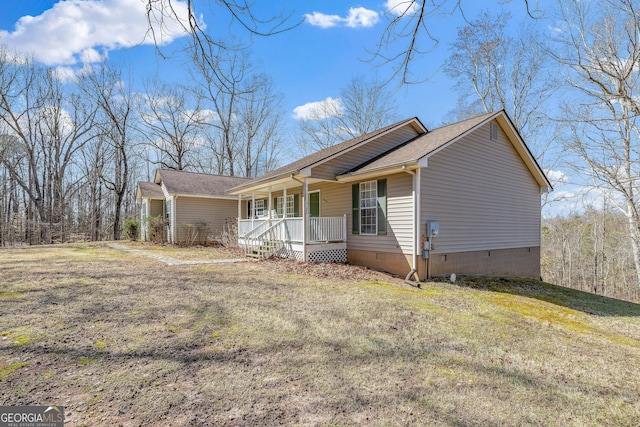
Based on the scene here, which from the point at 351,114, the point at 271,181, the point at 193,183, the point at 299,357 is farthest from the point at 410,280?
the point at 351,114

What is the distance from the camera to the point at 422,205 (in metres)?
9.08

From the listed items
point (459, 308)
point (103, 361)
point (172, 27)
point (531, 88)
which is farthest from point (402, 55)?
point (531, 88)

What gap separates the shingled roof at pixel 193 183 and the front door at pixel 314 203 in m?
8.05

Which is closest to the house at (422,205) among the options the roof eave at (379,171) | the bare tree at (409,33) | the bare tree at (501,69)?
the roof eave at (379,171)

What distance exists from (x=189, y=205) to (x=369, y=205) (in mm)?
12026

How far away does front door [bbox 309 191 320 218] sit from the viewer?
41.4 ft

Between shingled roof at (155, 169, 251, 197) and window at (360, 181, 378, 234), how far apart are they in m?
11.0

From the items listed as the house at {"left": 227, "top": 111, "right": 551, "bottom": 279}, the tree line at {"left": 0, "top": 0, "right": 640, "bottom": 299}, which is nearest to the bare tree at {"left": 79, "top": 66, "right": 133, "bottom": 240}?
the tree line at {"left": 0, "top": 0, "right": 640, "bottom": 299}

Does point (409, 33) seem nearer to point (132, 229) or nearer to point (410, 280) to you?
point (410, 280)

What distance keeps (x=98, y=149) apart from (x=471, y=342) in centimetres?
3263

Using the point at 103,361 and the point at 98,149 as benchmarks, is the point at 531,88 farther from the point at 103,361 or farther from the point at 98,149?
the point at 98,149

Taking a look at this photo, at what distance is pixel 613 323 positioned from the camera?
268 inches

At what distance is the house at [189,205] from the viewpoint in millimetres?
17750

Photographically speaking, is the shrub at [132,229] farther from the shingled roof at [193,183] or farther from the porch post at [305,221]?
the porch post at [305,221]
